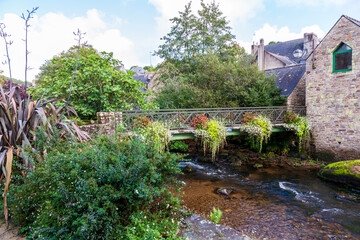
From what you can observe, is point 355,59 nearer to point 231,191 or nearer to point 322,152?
point 322,152

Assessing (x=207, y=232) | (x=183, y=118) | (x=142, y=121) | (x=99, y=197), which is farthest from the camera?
(x=183, y=118)

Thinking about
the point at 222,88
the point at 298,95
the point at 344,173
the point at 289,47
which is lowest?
the point at 344,173

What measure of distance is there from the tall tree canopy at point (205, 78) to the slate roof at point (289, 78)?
0.59 metres

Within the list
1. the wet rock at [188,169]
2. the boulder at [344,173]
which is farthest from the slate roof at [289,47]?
the wet rock at [188,169]

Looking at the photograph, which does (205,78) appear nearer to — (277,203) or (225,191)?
(225,191)

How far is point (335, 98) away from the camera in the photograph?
1098cm

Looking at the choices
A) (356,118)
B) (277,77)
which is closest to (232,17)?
(277,77)

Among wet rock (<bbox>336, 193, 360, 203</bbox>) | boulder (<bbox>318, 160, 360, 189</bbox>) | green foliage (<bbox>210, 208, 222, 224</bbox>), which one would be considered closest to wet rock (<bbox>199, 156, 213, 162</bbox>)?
boulder (<bbox>318, 160, 360, 189</bbox>)

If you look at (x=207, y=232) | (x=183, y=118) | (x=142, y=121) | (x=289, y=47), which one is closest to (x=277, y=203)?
(x=183, y=118)

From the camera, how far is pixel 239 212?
650cm

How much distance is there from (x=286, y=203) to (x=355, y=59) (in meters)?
7.81

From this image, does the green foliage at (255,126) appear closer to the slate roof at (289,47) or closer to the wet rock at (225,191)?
the wet rock at (225,191)

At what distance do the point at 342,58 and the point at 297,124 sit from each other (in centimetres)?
379

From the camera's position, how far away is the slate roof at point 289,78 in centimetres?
1322
